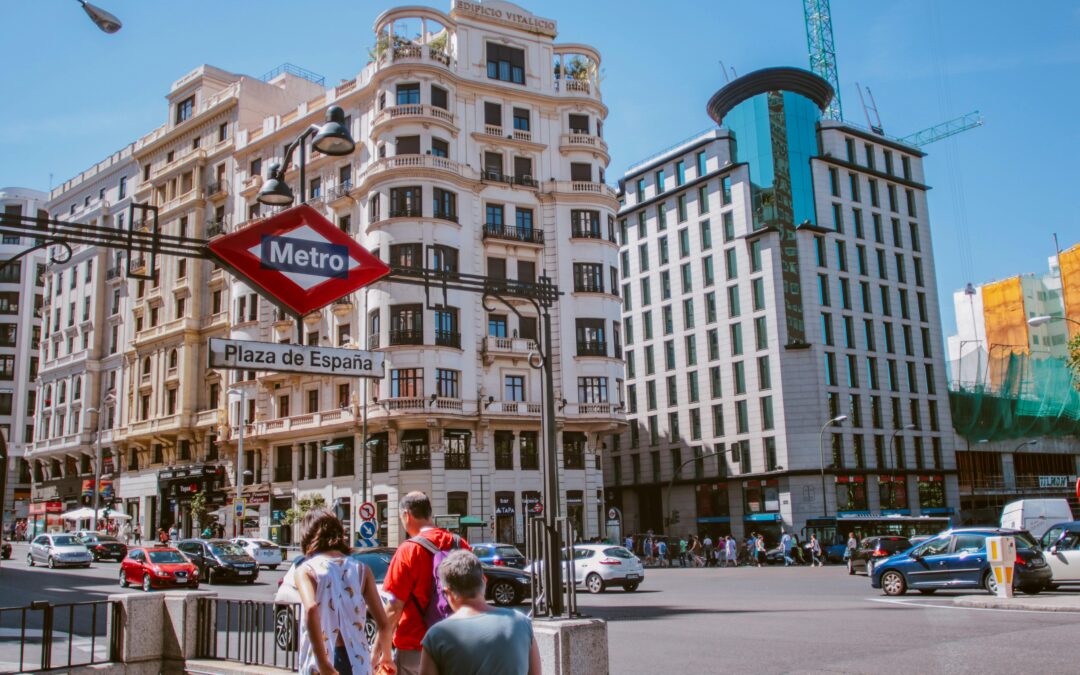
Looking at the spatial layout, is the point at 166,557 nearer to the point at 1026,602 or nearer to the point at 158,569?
the point at 158,569

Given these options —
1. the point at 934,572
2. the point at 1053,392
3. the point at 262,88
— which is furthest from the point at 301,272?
the point at 1053,392

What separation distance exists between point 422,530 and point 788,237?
60.6 m

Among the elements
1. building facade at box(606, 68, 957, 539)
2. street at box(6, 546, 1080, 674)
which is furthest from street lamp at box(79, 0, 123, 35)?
building facade at box(606, 68, 957, 539)

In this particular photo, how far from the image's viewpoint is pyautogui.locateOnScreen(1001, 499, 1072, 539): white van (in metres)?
35.2

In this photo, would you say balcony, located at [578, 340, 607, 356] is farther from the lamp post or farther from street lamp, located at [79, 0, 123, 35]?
street lamp, located at [79, 0, 123, 35]

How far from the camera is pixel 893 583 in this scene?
72.4ft

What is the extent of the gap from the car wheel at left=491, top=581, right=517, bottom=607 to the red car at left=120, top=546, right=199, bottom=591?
10582 millimetres

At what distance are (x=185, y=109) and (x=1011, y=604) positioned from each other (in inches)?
2408

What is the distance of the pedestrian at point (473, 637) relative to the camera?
4.44 meters

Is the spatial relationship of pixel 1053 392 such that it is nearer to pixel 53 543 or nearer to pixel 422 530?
pixel 53 543

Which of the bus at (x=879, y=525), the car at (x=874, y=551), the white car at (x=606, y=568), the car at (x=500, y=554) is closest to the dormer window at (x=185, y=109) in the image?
the car at (x=500, y=554)

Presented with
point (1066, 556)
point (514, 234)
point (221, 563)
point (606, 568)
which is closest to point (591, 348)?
point (514, 234)


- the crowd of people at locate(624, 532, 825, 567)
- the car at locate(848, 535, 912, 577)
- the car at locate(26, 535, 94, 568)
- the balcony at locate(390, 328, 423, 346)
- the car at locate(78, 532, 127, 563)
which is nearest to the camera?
the car at locate(848, 535, 912, 577)

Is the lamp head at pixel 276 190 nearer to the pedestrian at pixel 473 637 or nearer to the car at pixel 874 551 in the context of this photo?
the pedestrian at pixel 473 637
